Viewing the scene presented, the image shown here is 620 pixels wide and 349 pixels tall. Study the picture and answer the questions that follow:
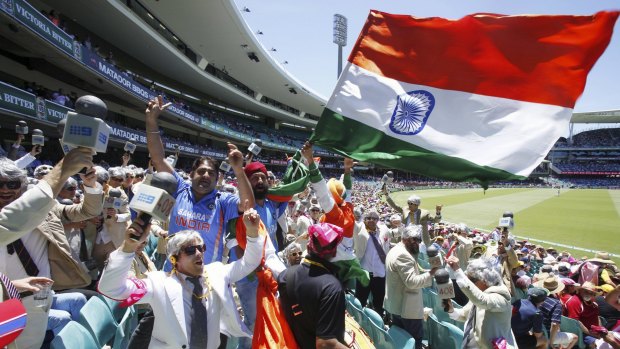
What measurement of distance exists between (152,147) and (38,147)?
3280mm

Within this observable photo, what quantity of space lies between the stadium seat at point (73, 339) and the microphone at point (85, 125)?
5.01 ft

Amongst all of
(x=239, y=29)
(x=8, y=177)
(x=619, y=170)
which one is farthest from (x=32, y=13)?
(x=619, y=170)

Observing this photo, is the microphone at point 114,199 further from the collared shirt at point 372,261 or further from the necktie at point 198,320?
the collared shirt at point 372,261

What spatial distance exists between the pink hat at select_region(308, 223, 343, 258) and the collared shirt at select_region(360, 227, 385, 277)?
3.22 m

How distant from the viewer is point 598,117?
240 feet

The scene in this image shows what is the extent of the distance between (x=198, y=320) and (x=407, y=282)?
225 cm

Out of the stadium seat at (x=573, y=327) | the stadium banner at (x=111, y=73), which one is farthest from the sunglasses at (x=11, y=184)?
the stadium banner at (x=111, y=73)

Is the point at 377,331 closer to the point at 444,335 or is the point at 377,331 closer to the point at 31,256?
the point at 444,335

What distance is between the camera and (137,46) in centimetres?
2208

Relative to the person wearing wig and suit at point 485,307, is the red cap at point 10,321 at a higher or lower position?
higher

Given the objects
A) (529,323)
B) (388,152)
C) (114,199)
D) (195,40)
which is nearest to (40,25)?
(114,199)

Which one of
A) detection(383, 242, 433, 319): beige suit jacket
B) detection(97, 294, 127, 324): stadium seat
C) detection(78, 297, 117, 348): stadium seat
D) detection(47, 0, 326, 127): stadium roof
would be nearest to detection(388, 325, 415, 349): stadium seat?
detection(383, 242, 433, 319): beige suit jacket

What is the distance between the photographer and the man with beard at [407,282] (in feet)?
12.0

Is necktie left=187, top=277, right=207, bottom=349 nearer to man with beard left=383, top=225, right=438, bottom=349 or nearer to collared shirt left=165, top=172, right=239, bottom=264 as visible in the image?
collared shirt left=165, top=172, right=239, bottom=264
